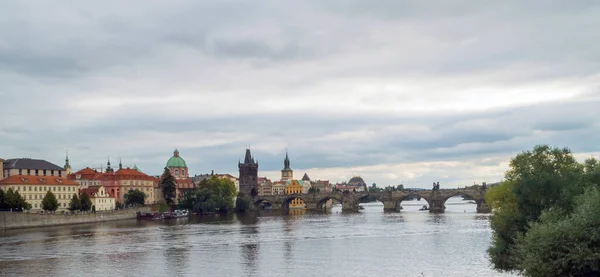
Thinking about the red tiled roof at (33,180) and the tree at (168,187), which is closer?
the red tiled roof at (33,180)

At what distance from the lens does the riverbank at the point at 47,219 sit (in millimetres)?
100750

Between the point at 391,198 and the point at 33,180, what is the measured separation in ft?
279

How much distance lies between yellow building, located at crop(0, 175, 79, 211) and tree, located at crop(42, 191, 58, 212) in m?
5.56

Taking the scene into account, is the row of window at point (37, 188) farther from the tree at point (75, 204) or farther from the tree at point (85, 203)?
the tree at point (75, 204)

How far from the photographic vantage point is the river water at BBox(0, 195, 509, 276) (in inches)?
2016

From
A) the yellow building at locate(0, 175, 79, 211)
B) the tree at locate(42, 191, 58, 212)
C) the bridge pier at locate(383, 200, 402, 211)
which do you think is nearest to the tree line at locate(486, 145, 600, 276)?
the tree at locate(42, 191, 58, 212)

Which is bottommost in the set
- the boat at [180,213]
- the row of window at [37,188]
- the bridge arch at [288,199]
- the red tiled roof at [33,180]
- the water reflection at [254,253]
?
the water reflection at [254,253]

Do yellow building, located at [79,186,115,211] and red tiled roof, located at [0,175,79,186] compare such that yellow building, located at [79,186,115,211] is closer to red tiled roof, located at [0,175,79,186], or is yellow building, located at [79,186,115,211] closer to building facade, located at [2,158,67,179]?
red tiled roof, located at [0,175,79,186]

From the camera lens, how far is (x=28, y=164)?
13912 centimetres

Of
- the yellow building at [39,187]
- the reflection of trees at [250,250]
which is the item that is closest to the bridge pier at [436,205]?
the reflection of trees at [250,250]

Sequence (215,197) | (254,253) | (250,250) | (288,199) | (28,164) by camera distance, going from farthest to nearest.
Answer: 1. (288,199)
2. (215,197)
3. (28,164)
4. (250,250)
5. (254,253)

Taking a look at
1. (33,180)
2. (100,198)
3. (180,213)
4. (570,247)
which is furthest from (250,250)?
(180,213)

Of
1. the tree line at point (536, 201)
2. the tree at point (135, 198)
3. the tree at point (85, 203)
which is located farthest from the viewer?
the tree at point (135, 198)

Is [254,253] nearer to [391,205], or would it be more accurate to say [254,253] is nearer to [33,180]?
[33,180]
